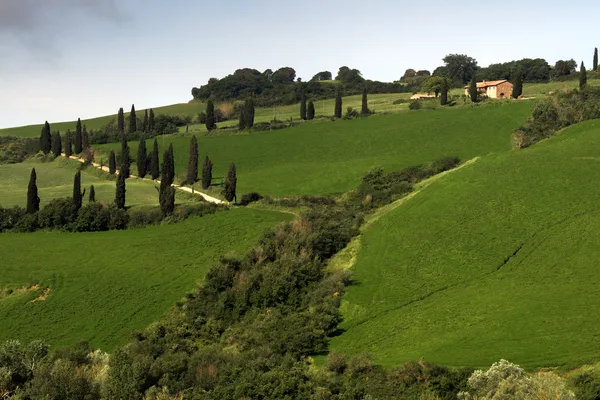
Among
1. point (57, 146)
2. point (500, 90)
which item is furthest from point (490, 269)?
point (57, 146)

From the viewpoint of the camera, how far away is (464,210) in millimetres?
67812

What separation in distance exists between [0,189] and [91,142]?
3993cm

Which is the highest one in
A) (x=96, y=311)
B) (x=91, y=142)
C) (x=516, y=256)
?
(x=91, y=142)


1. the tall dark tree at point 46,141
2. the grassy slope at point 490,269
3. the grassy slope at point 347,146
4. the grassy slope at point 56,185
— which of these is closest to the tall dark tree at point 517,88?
the grassy slope at point 347,146

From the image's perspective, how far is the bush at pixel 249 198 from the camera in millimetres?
92000

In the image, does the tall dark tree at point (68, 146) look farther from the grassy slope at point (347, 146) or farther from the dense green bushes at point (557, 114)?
the dense green bushes at point (557, 114)

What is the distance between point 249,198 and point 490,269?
149 ft

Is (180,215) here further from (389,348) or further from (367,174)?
(389,348)

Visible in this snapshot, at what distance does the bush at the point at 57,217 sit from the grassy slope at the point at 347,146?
26236 mm

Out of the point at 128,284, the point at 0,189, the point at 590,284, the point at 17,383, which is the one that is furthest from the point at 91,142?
the point at 590,284

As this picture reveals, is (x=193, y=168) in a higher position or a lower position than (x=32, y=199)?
higher

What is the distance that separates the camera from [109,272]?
66375 mm

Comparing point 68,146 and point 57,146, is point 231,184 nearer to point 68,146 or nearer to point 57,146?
point 68,146

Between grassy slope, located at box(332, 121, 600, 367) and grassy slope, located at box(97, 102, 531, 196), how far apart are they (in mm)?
24158
